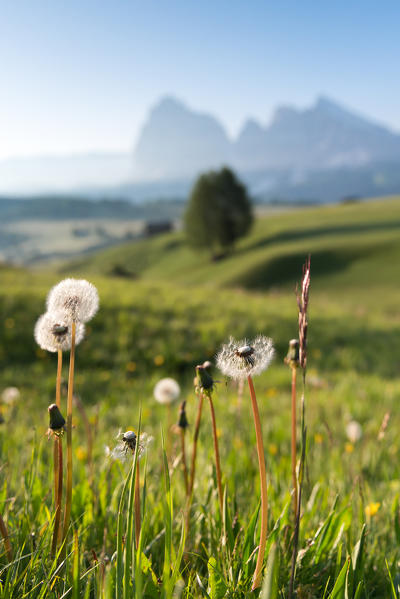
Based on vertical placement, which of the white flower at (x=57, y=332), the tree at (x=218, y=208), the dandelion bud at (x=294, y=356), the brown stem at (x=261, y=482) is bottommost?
the brown stem at (x=261, y=482)

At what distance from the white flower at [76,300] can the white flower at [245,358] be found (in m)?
0.39

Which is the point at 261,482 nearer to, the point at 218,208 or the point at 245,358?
the point at 245,358

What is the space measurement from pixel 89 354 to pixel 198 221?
4706 centimetres

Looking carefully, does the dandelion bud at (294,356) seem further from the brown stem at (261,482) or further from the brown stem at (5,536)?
the brown stem at (5,536)

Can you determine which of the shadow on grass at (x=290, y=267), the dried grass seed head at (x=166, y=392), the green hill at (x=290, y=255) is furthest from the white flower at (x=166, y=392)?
the shadow on grass at (x=290, y=267)

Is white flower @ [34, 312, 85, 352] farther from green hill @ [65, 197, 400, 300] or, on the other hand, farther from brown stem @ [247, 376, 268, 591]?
green hill @ [65, 197, 400, 300]

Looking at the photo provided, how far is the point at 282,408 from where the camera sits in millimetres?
5301

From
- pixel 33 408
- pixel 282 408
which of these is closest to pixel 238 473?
pixel 282 408

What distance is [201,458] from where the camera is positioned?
2676 mm

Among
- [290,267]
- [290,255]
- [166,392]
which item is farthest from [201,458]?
[290,255]

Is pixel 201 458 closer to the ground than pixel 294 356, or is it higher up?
closer to the ground

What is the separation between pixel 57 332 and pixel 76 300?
4.3 inches

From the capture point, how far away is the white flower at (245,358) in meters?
1.05

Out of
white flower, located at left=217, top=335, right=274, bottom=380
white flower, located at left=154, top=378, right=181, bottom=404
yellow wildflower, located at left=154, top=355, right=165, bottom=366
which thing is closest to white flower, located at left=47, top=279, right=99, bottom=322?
white flower, located at left=217, top=335, right=274, bottom=380
